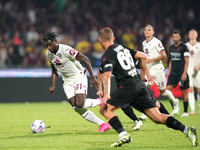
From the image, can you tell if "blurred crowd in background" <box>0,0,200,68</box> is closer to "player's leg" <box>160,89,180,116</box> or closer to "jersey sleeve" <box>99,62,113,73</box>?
"player's leg" <box>160,89,180,116</box>

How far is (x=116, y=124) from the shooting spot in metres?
5.11

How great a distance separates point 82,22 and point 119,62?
13.1 metres

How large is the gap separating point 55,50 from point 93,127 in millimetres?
1815

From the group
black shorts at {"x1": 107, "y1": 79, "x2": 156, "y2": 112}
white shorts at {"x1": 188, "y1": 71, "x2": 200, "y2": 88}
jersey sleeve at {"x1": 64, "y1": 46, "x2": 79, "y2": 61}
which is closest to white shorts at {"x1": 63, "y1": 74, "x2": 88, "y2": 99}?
jersey sleeve at {"x1": 64, "y1": 46, "x2": 79, "y2": 61}

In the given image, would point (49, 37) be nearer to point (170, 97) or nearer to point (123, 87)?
point (123, 87)

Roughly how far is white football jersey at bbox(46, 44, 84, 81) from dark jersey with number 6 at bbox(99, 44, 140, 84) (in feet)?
6.10

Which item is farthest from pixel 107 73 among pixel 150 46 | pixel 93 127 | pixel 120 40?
pixel 120 40

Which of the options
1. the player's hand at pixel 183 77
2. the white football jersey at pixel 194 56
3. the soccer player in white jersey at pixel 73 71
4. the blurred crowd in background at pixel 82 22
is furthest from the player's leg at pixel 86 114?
the blurred crowd in background at pixel 82 22

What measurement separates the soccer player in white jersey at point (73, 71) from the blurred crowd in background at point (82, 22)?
25.1ft

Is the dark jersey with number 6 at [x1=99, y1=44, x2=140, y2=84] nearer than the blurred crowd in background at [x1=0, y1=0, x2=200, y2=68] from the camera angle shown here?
Yes

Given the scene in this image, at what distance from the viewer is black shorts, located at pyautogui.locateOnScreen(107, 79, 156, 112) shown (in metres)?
5.14

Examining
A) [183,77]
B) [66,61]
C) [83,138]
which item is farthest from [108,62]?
[183,77]

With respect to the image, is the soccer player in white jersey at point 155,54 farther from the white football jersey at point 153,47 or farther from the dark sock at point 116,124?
the dark sock at point 116,124

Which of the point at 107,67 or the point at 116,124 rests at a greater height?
the point at 107,67
